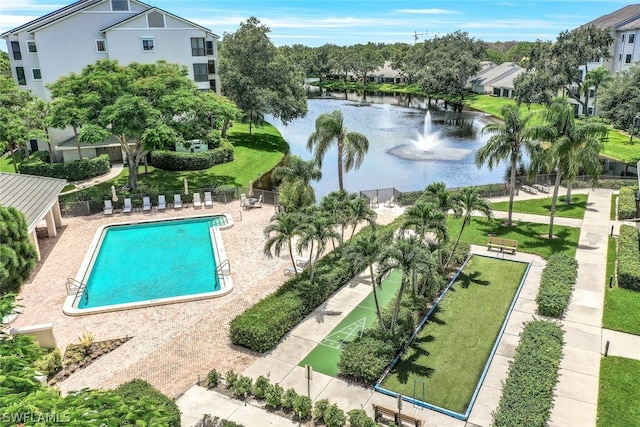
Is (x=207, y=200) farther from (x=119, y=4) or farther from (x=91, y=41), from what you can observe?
(x=119, y=4)

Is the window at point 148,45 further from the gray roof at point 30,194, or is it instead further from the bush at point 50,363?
the bush at point 50,363

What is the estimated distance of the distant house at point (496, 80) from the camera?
97875mm

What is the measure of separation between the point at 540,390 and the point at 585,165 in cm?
1717

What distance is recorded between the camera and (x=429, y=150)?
188ft

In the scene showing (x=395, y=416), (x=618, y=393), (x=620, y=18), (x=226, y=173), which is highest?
(x=620, y=18)

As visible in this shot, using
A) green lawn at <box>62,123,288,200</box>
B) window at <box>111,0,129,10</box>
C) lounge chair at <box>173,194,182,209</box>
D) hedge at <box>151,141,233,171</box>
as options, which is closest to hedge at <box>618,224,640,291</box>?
lounge chair at <box>173,194,182,209</box>

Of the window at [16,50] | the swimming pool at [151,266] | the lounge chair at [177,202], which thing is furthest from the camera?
the window at [16,50]

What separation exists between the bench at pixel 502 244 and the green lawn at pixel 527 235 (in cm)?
75

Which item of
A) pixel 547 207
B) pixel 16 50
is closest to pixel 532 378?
pixel 547 207

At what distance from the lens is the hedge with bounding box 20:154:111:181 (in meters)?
40.6

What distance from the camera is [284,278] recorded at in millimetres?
24625

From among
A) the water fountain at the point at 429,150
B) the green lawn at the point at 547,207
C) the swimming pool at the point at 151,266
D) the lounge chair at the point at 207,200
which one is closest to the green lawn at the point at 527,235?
the green lawn at the point at 547,207

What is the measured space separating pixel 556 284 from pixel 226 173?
96.8ft

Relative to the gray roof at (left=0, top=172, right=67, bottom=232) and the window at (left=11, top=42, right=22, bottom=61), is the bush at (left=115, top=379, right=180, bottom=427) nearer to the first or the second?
the gray roof at (left=0, top=172, right=67, bottom=232)
